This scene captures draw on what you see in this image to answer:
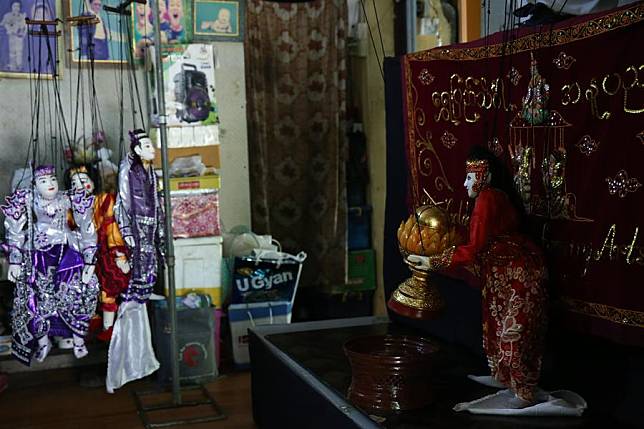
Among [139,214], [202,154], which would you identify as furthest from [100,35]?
[139,214]

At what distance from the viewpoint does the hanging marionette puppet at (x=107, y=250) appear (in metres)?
4.23

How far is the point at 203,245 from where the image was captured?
461cm

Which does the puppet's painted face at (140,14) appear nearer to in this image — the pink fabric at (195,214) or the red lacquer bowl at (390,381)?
the pink fabric at (195,214)

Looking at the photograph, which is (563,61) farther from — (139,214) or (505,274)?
(139,214)

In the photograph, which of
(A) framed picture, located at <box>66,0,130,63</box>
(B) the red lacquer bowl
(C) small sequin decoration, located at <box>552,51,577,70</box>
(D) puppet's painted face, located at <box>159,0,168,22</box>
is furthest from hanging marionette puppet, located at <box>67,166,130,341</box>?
(C) small sequin decoration, located at <box>552,51,577,70</box>

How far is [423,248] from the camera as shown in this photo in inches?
93.6

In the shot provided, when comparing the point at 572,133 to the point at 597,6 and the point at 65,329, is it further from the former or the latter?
the point at 65,329

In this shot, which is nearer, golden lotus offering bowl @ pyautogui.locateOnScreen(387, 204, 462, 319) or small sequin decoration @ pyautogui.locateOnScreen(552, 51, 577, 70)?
golden lotus offering bowl @ pyautogui.locateOnScreen(387, 204, 462, 319)

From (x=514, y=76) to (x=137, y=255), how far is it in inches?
Result: 91.5

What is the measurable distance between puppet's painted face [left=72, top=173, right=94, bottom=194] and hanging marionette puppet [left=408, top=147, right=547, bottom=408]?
2353 millimetres

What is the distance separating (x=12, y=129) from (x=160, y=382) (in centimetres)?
170

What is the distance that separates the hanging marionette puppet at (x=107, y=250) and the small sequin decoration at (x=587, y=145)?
2.57m

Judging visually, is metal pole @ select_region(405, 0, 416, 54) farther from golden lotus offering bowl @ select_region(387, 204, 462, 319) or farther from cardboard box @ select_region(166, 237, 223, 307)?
golden lotus offering bowl @ select_region(387, 204, 462, 319)

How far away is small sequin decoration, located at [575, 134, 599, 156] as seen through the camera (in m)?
2.45
